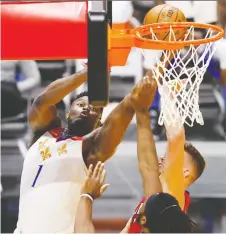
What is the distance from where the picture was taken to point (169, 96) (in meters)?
3.05

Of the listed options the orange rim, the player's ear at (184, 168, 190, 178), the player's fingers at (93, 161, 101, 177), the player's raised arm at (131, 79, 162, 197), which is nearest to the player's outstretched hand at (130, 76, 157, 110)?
the player's raised arm at (131, 79, 162, 197)

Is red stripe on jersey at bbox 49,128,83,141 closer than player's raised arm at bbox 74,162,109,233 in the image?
No

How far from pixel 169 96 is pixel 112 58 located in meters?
0.34

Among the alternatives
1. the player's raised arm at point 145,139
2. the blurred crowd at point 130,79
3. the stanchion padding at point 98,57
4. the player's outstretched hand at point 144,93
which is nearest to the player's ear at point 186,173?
the player's raised arm at point 145,139

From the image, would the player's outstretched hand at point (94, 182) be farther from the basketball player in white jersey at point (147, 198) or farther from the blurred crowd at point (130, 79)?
the blurred crowd at point (130, 79)

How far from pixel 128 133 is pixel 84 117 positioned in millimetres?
2523

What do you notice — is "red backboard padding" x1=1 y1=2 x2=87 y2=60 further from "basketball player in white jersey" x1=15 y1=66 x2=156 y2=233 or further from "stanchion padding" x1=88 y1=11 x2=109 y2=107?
"stanchion padding" x1=88 y1=11 x2=109 y2=107

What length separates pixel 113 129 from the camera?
3061 millimetres

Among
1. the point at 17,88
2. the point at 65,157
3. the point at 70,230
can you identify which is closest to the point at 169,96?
the point at 65,157

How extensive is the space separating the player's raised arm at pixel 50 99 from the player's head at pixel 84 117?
109 mm

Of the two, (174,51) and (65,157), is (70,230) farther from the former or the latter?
(174,51)

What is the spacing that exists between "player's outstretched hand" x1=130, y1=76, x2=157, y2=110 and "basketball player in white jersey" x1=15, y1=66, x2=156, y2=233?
0.19 meters

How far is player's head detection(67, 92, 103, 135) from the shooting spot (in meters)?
3.29

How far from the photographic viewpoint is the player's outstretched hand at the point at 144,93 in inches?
112
